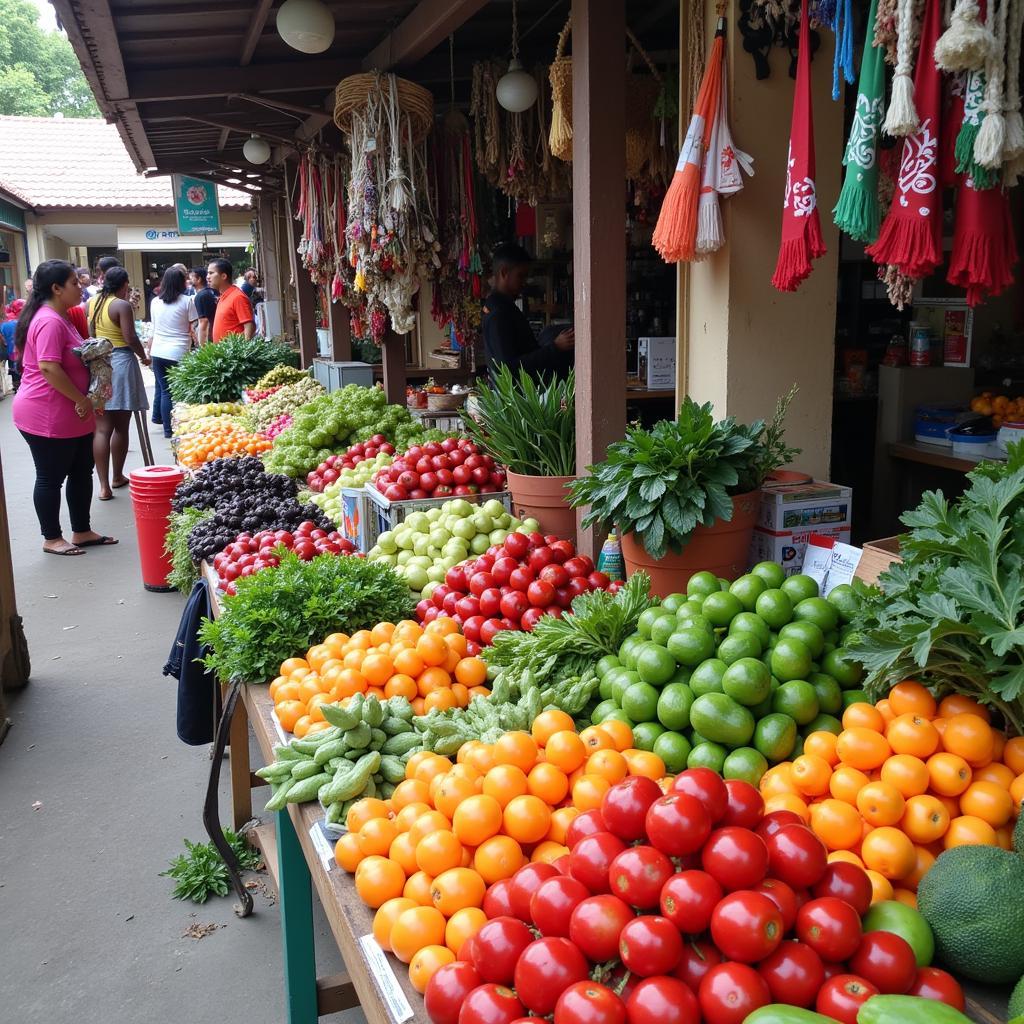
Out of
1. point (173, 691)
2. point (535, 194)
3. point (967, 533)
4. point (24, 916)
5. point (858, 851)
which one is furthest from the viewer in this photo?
point (535, 194)

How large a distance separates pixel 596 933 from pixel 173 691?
4400 mm

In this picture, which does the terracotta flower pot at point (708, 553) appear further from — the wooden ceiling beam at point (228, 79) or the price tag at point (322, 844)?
the wooden ceiling beam at point (228, 79)

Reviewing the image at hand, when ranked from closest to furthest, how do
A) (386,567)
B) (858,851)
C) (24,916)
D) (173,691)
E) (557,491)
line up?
(858,851) < (24,916) < (386,567) < (557,491) < (173,691)

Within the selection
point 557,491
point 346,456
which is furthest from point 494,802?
point 346,456

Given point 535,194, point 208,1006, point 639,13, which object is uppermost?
point 639,13

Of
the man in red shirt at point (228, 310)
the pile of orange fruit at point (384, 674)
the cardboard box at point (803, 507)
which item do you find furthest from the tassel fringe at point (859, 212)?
the man in red shirt at point (228, 310)

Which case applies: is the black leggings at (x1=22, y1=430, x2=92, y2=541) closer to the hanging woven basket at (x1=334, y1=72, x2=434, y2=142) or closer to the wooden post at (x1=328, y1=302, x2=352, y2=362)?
the wooden post at (x1=328, y1=302, x2=352, y2=362)

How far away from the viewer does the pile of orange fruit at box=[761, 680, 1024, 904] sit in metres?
1.72

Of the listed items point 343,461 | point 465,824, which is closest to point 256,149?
point 343,461

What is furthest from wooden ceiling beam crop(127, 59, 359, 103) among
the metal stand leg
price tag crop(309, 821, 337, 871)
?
price tag crop(309, 821, 337, 871)

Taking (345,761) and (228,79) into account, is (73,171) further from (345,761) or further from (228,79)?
(345,761)

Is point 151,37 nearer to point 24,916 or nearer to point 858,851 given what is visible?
point 24,916

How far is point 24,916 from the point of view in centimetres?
333

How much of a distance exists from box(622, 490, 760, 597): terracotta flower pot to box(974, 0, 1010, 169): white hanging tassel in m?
1.18
